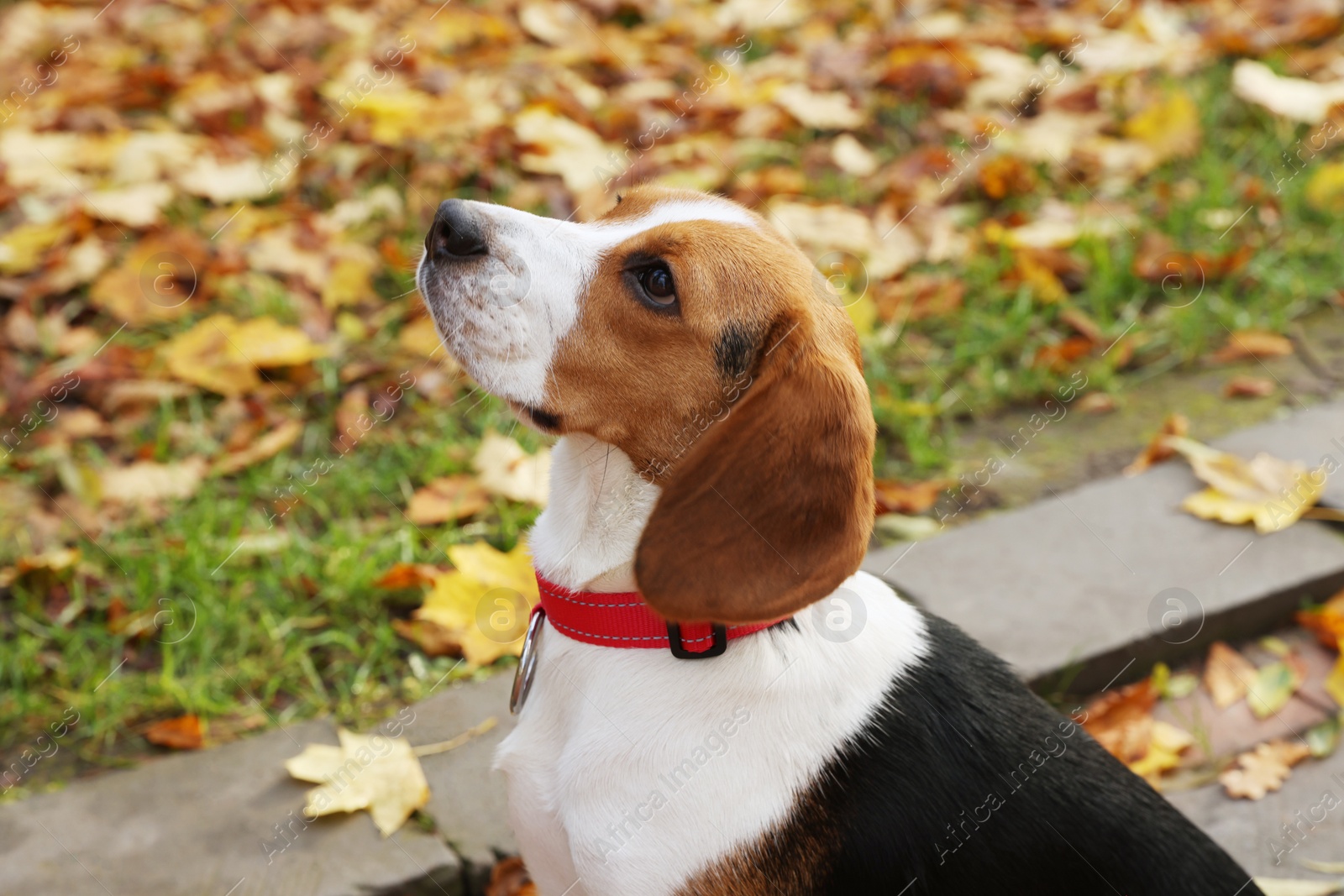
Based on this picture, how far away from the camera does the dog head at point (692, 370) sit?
186cm

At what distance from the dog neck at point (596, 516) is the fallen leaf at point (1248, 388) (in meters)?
2.89

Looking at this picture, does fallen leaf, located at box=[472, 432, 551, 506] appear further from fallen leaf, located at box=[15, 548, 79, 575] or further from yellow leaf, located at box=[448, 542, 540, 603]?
fallen leaf, located at box=[15, 548, 79, 575]

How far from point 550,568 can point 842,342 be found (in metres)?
0.70

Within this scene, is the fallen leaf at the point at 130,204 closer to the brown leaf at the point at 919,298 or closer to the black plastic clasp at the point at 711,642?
the brown leaf at the point at 919,298

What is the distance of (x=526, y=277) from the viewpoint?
2148 mm

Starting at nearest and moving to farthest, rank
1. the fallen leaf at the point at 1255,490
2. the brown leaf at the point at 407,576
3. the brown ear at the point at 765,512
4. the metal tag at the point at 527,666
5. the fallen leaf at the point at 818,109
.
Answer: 1. the brown ear at the point at 765,512
2. the metal tag at the point at 527,666
3. the brown leaf at the point at 407,576
4. the fallen leaf at the point at 1255,490
5. the fallen leaf at the point at 818,109

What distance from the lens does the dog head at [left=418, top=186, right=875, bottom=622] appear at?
6.09ft

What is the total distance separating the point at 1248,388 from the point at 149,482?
3.72m

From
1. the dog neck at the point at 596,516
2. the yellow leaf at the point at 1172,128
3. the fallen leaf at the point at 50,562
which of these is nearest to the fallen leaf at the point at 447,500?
the fallen leaf at the point at 50,562

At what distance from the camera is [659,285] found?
2.15m

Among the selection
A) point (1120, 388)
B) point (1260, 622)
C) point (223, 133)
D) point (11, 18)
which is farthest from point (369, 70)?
point (1260, 622)

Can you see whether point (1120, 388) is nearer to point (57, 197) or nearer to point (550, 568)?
point (550, 568)

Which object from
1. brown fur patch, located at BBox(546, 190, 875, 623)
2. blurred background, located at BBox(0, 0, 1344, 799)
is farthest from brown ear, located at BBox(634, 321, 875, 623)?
blurred background, located at BBox(0, 0, 1344, 799)

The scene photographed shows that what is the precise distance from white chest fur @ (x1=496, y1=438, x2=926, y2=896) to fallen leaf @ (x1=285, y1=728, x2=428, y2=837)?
544 mm
